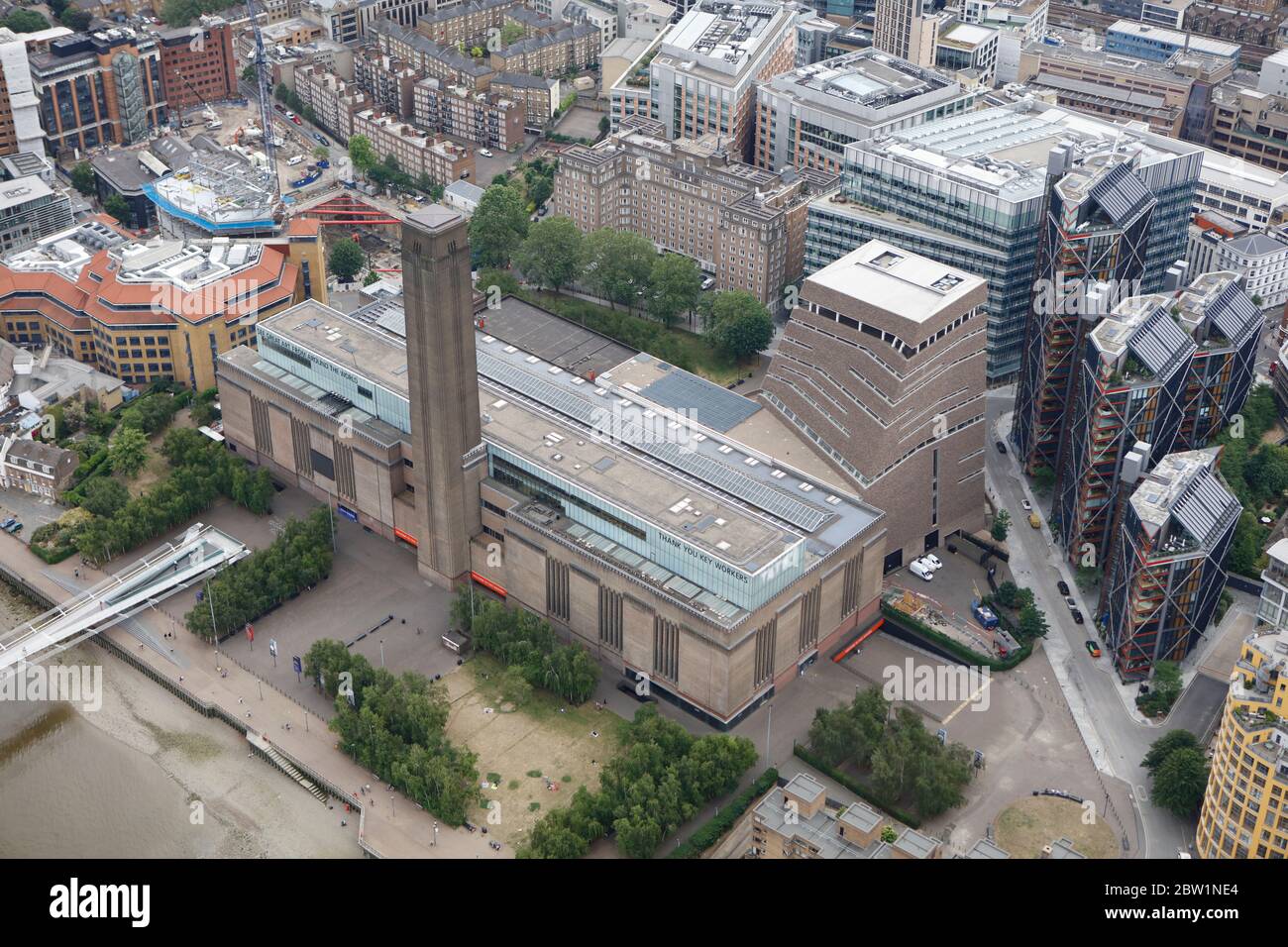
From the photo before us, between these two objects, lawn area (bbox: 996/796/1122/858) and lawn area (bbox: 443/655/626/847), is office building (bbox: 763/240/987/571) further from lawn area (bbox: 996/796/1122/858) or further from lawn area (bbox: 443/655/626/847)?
lawn area (bbox: 443/655/626/847)

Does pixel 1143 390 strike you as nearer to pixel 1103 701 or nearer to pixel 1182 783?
pixel 1103 701

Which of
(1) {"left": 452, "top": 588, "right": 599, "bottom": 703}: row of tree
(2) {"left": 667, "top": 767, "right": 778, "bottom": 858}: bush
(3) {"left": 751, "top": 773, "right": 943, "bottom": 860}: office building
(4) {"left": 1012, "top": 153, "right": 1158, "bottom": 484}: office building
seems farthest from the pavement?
(4) {"left": 1012, "top": 153, "right": 1158, "bottom": 484}: office building

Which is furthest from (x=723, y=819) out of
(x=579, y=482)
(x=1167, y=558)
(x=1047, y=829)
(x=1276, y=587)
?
(x=1276, y=587)

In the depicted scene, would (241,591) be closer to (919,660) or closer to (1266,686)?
(919,660)

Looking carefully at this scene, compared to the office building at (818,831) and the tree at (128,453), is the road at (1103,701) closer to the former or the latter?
the office building at (818,831)

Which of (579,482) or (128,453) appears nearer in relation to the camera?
(579,482)

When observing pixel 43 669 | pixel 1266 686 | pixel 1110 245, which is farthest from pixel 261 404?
pixel 1266 686

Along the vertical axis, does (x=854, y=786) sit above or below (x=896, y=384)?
below
